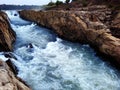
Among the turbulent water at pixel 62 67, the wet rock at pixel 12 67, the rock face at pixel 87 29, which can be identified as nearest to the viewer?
the turbulent water at pixel 62 67

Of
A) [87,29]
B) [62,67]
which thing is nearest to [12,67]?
[62,67]

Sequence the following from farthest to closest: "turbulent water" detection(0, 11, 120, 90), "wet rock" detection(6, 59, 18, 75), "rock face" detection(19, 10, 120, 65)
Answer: "rock face" detection(19, 10, 120, 65)
"wet rock" detection(6, 59, 18, 75)
"turbulent water" detection(0, 11, 120, 90)

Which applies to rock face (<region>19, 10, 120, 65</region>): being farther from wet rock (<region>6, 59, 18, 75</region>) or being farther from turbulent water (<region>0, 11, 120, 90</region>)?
wet rock (<region>6, 59, 18, 75</region>)

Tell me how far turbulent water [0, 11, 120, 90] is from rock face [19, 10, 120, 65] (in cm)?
96

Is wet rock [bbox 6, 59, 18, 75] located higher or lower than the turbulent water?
higher

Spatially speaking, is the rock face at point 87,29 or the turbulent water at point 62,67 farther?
the rock face at point 87,29

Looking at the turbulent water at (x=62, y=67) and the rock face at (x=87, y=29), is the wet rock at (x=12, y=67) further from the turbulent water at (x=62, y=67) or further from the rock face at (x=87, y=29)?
the rock face at (x=87, y=29)

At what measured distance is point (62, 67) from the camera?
16.3 meters

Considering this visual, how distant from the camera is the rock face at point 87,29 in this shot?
1759 centimetres

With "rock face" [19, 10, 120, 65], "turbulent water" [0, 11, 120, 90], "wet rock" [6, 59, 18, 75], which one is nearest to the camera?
"turbulent water" [0, 11, 120, 90]

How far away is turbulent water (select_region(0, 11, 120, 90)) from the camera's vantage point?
1350 centimetres

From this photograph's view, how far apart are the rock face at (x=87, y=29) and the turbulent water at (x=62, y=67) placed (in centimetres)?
96

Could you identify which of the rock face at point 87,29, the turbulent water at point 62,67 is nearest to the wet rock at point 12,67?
the turbulent water at point 62,67

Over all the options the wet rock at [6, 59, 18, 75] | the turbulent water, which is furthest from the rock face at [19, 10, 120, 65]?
the wet rock at [6, 59, 18, 75]
